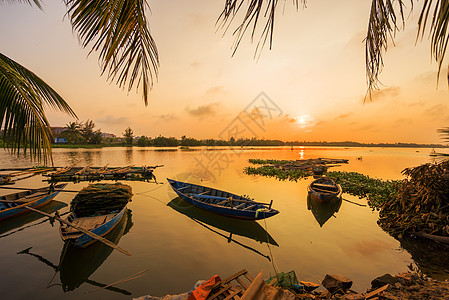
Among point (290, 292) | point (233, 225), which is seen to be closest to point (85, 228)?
point (233, 225)

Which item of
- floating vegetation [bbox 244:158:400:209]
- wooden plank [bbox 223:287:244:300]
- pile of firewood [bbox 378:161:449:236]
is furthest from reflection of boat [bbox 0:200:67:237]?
floating vegetation [bbox 244:158:400:209]

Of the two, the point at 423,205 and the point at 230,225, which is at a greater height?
the point at 423,205

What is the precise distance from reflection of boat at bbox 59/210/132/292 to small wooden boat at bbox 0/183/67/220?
504cm

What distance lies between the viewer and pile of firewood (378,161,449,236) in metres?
7.77

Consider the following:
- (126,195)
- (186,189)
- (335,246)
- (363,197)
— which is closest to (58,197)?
(126,195)

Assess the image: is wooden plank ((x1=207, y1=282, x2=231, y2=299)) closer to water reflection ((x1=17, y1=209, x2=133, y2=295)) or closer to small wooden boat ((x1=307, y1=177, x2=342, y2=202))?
water reflection ((x1=17, y1=209, x2=133, y2=295))

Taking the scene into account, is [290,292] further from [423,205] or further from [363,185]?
[363,185]

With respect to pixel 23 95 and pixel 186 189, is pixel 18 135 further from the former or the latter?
pixel 186 189

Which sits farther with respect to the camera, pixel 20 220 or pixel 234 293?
pixel 20 220

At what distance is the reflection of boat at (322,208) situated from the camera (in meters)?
11.2

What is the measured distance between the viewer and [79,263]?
6.63 m

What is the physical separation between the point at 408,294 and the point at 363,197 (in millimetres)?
14029

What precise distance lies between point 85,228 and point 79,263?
1220 mm

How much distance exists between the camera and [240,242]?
8.33 m
